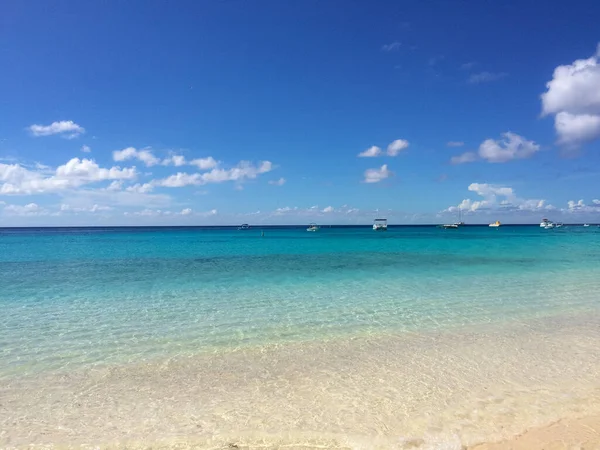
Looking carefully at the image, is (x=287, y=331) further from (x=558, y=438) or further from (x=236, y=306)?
(x=558, y=438)

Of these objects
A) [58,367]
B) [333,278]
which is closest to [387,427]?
[58,367]

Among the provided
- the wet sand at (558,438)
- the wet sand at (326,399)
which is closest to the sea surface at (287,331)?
the wet sand at (326,399)

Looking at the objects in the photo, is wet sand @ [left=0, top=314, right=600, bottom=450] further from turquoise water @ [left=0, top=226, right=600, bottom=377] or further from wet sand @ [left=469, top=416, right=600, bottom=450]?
turquoise water @ [left=0, top=226, right=600, bottom=377]

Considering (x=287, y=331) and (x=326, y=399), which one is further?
(x=287, y=331)

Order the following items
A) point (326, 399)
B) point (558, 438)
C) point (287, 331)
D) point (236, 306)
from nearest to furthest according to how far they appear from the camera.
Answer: point (558, 438)
point (326, 399)
point (287, 331)
point (236, 306)

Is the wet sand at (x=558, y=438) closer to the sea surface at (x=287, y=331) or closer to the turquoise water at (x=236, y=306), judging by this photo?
the sea surface at (x=287, y=331)

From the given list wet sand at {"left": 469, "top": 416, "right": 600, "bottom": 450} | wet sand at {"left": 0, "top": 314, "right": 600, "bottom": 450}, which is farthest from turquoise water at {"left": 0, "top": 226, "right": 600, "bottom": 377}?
wet sand at {"left": 469, "top": 416, "right": 600, "bottom": 450}

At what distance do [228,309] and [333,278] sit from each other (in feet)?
27.6

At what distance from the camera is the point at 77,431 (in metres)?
5.45

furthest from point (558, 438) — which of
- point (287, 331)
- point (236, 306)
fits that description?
point (236, 306)

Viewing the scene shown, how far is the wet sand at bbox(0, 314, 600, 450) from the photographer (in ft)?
17.1

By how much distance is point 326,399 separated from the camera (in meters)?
6.35

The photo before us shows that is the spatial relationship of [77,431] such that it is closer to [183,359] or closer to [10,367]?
[183,359]

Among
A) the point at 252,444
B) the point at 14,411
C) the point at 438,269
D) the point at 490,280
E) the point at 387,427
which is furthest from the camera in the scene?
the point at 438,269
